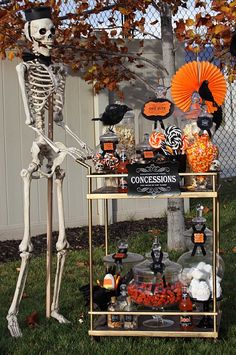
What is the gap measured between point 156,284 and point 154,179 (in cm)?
66

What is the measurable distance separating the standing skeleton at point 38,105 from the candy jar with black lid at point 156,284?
658mm

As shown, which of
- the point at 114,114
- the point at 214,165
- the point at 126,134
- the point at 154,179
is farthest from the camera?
the point at 126,134

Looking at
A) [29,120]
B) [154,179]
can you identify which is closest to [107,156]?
[154,179]

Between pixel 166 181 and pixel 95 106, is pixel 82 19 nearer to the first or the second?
pixel 95 106

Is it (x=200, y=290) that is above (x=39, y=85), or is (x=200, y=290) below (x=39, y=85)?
below

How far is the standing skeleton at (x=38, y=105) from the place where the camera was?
→ 457 cm

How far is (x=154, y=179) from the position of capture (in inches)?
161

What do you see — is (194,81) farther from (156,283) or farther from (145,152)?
(156,283)

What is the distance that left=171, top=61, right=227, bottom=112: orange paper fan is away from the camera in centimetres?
428

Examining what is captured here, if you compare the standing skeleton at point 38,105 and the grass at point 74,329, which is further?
the standing skeleton at point 38,105

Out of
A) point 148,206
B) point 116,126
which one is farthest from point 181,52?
point 116,126

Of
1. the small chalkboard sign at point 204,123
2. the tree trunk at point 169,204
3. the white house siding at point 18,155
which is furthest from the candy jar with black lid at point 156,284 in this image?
the white house siding at point 18,155

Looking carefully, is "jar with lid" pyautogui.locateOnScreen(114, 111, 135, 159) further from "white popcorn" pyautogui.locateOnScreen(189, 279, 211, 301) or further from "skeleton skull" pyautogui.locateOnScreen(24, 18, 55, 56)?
"white popcorn" pyautogui.locateOnScreen(189, 279, 211, 301)

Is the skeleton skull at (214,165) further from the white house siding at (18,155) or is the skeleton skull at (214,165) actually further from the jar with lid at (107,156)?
the white house siding at (18,155)
